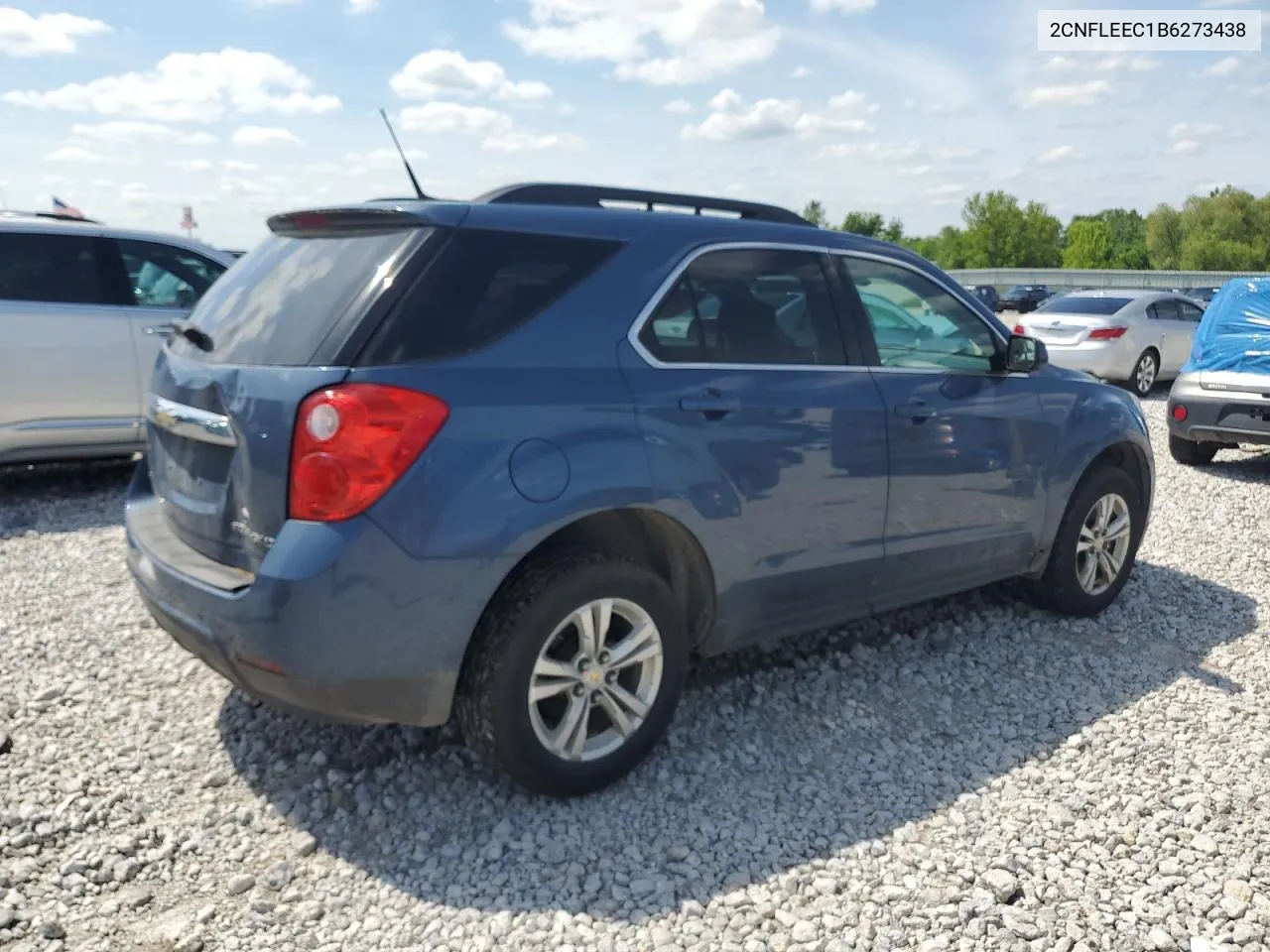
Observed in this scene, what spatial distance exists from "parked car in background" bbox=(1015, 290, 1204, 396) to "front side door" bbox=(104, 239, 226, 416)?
1049cm

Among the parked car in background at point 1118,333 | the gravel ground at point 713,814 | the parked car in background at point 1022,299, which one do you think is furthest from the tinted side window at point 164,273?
the parked car in background at point 1022,299

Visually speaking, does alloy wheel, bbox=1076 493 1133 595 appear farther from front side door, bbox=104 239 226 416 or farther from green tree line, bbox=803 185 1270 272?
green tree line, bbox=803 185 1270 272

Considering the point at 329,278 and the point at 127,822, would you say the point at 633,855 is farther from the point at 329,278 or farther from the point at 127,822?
the point at 329,278

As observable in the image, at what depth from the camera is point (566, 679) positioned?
126 inches

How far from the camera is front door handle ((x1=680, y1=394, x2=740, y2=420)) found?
3363 millimetres

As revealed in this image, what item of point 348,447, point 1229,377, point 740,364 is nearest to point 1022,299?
point 1229,377

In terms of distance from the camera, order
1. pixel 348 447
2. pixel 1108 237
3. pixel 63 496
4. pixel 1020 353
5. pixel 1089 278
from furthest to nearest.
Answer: pixel 1108 237 → pixel 1089 278 → pixel 63 496 → pixel 1020 353 → pixel 348 447

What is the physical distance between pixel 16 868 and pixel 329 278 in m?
1.83

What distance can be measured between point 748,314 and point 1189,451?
740cm

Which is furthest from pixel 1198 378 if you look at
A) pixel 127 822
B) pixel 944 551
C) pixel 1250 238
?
pixel 1250 238

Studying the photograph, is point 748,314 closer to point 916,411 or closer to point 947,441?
point 916,411

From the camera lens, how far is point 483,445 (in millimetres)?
2904

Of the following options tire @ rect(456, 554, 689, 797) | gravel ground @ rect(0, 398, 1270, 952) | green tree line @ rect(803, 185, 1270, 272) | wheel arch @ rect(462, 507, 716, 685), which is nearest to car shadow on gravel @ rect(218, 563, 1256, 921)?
gravel ground @ rect(0, 398, 1270, 952)

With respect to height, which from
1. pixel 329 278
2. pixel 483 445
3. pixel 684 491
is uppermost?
pixel 329 278
